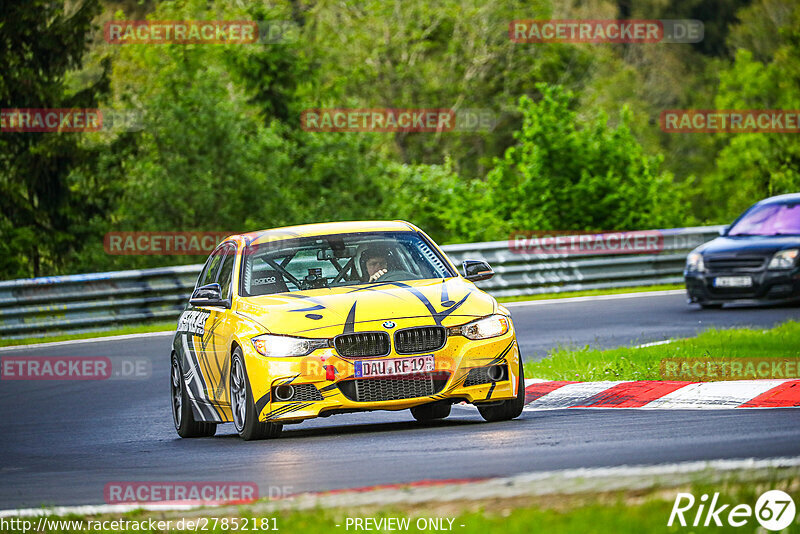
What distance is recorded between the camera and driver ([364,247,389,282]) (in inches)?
440

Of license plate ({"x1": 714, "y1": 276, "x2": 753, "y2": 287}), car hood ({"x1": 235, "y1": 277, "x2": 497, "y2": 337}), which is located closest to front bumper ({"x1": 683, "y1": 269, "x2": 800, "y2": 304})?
license plate ({"x1": 714, "y1": 276, "x2": 753, "y2": 287})

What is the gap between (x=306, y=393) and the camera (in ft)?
33.0

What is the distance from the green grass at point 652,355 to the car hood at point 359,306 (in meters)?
2.56

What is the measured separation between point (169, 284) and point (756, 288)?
8916 mm

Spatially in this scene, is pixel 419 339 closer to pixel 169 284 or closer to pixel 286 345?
pixel 286 345

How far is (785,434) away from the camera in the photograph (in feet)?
27.2

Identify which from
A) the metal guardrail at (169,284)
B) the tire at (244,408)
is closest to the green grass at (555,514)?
the tire at (244,408)

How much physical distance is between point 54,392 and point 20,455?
5.10 metres

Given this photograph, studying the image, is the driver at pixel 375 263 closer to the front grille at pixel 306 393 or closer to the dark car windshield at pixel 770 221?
the front grille at pixel 306 393

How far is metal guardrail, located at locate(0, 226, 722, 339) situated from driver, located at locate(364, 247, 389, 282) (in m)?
11.9

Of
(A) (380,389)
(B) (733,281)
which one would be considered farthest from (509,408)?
(B) (733,281)

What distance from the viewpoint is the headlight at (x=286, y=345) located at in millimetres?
10023

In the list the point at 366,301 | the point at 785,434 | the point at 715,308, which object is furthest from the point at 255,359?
the point at 715,308

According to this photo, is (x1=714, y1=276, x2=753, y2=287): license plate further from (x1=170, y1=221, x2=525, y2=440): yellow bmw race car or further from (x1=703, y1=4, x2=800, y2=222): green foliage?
(x1=703, y1=4, x2=800, y2=222): green foliage
